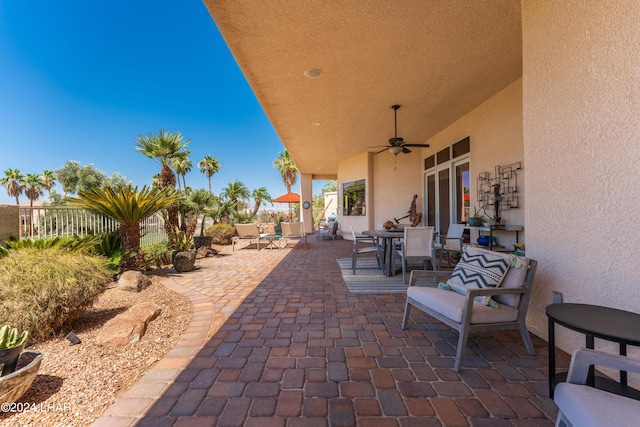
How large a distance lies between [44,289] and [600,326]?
3798 mm

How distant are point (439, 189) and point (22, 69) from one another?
63.8ft

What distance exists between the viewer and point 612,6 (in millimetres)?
1719

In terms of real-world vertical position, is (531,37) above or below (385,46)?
below

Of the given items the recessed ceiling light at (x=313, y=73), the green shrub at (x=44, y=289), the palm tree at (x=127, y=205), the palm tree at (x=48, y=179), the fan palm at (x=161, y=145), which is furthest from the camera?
the palm tree at (x=48, y=179)

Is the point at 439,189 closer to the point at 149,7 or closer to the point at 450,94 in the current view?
the point at 450,94

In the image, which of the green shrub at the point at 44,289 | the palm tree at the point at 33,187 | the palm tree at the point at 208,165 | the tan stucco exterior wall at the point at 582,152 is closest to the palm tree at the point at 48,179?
the palm tree at the point at 33,187

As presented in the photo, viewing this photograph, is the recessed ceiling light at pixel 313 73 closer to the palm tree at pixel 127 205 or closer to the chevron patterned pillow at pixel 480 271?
the chevron patterned pillow at pixel 480 271

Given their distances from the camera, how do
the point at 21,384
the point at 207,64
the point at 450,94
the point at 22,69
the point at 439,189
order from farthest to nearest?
the point at 22,69 < the point at 207,64 < the point at 439,189 < the point at 450,94 < the point at 21,384

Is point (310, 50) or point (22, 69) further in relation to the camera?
point (22, 69)

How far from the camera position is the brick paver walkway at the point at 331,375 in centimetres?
142

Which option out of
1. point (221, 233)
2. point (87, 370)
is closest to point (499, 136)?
point (87, 370)

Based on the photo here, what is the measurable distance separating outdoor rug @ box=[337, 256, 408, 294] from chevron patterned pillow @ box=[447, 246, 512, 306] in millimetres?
1275

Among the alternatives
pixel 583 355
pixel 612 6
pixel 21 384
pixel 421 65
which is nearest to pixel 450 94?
pixel 421 65

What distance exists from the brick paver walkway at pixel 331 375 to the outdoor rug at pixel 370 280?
0.61m
